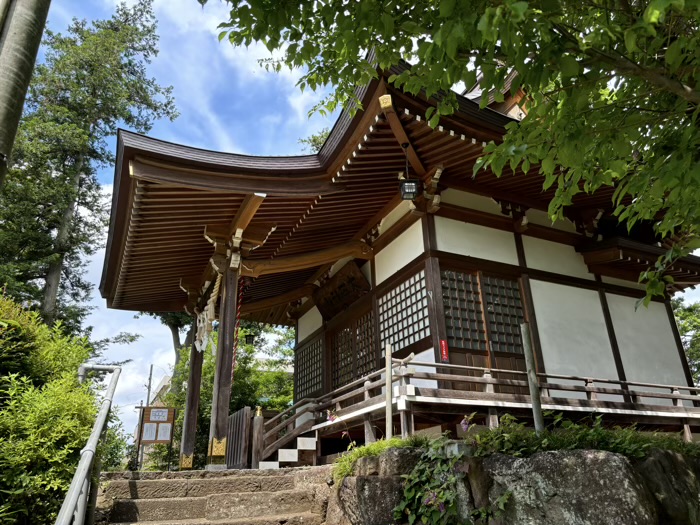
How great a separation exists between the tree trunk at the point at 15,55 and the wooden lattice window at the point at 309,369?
970 cm

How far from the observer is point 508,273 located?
8.41m

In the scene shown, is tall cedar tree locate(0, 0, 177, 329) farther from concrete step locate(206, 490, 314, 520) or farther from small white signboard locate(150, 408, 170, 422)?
concrete step locate(206, 490, 314, 520)

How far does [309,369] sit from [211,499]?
7343 mm

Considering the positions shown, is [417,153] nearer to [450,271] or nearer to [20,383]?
[450,271]

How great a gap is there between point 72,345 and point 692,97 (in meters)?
4.77

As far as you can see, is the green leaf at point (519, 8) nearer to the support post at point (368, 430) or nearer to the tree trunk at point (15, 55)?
the tree trunk at point (15, 55)

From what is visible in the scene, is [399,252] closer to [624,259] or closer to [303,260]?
[303,260]

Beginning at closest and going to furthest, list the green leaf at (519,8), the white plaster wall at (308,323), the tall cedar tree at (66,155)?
the green leaf at (519,8) → the white plaster wall at (308,323) → the tall cedar tree at (66,155)

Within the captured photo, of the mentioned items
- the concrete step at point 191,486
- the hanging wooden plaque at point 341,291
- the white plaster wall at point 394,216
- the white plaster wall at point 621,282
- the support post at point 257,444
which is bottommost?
the concrete step at point 191,486

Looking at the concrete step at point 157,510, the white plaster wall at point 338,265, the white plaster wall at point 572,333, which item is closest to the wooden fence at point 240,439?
the concrete step at point 157,510

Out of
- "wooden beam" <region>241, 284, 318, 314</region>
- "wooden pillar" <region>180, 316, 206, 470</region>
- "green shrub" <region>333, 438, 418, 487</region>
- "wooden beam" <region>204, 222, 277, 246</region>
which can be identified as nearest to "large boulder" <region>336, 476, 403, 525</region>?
"green shrub" <region>333, 438, 418, 487</region>

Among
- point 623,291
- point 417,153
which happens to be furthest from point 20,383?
point 623,291

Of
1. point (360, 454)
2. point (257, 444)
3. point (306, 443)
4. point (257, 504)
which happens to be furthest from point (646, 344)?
point (257, 504)

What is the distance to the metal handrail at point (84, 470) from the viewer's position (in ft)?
8.00
